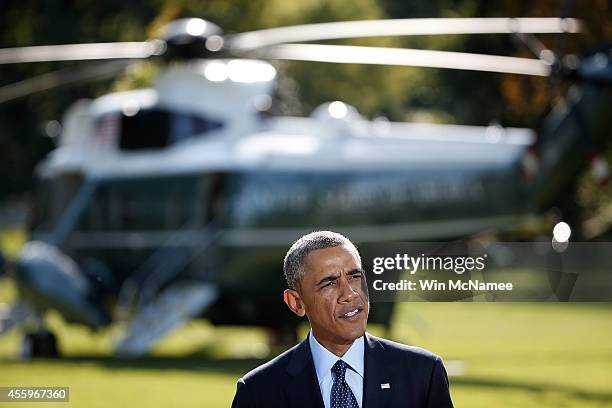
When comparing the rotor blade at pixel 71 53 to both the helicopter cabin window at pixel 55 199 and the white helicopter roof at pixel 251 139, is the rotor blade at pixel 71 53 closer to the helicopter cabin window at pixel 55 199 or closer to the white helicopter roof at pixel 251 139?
the white helicopter roof at pixel 251 139

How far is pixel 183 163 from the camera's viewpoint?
1587cm

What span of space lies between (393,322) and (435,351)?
18.1 feet

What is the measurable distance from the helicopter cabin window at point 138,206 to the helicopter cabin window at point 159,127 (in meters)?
0.53

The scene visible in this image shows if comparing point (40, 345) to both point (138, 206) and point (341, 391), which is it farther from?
point (341, 391)

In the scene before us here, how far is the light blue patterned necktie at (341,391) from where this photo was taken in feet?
11.8

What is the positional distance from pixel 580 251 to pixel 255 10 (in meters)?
→ 49.2

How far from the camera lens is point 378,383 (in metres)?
3.62

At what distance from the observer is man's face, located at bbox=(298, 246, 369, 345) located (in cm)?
359

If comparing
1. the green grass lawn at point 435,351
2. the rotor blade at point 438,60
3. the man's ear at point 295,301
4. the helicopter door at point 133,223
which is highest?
the helicopter door at point 133,223

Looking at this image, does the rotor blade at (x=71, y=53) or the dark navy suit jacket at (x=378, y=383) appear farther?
the rotor blade at (x=71, y=53)

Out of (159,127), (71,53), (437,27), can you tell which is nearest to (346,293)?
(437,27)

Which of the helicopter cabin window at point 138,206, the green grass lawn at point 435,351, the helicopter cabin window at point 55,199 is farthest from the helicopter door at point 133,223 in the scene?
the green grass lawn at point 435,351

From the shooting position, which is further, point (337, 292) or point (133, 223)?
point (133, 223)

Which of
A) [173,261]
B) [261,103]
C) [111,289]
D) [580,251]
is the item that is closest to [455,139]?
[261,103]
